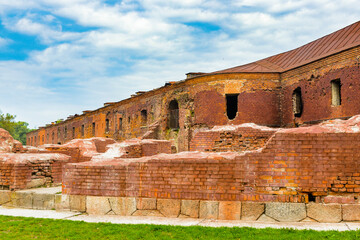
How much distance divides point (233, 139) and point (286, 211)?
5.31 meters

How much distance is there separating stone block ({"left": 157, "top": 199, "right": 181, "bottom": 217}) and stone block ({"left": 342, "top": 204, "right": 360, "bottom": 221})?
280cm

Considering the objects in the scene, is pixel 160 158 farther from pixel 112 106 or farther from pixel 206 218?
pixel 112 106

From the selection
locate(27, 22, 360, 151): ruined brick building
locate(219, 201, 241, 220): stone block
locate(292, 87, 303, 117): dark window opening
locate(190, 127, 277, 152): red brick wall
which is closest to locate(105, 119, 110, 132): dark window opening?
locate(27, 22, 360, 151): ruined brick building

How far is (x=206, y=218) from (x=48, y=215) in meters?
3.17

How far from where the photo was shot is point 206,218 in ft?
20.0

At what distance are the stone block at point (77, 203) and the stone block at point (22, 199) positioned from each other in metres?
1.34

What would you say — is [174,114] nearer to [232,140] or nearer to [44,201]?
[232,140]

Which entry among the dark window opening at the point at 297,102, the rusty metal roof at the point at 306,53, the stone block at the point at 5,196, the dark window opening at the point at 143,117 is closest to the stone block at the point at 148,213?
the stone block at the point at 5,196

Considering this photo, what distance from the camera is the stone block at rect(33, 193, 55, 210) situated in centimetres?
748

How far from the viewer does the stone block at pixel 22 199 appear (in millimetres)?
7818

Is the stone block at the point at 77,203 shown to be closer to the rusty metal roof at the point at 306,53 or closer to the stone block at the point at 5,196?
the stone block at the point at 5,196

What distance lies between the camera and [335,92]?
15.7m

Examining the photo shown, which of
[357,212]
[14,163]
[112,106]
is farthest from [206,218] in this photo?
[112,106]

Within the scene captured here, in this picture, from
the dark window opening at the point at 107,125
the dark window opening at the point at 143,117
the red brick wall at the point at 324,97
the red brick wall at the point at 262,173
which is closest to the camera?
the red brick wall at the point at 262,173
